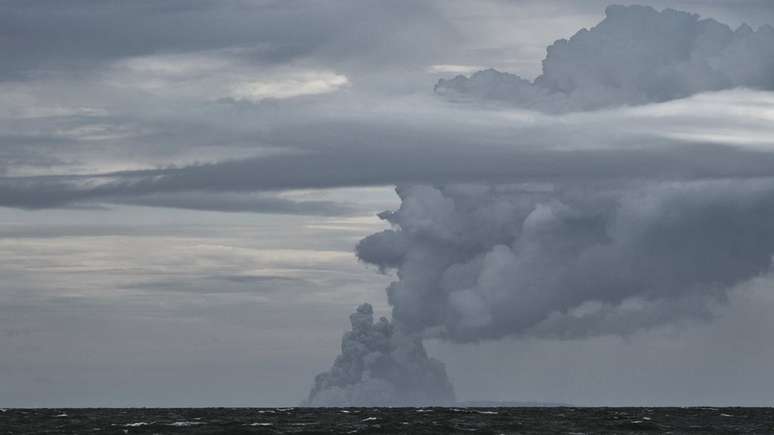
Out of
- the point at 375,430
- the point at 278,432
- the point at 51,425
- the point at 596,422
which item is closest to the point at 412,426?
the point at 375,430

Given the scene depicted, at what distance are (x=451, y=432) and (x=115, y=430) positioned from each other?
3032cm

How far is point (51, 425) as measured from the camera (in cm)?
12231

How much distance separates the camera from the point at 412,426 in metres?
115

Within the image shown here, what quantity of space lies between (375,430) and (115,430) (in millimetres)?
23385

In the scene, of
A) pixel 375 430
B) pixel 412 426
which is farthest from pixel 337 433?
pixel 412 426

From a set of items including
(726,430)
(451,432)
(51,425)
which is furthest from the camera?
(51,425)

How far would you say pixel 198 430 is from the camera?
109m

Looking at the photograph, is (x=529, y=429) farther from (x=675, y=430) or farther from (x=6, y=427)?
(x=6, y=427)

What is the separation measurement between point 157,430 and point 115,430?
3.99m

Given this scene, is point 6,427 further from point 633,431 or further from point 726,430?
point 726,430

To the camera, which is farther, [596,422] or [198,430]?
[596,422]

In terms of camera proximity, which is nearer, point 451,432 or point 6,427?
point 451,432

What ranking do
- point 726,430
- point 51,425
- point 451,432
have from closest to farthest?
point 451,432 < point 726,430 < point 51,425

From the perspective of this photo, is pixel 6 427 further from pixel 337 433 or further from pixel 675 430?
pixel 675 430
